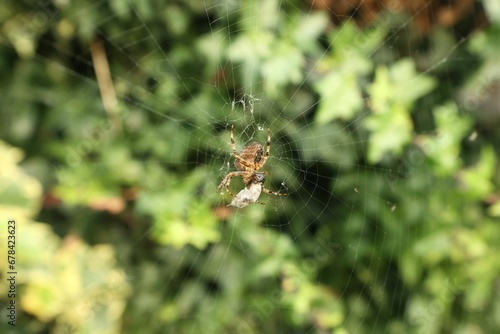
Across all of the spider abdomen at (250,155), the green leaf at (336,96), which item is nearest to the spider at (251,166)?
the spider abdomen at (250,155)

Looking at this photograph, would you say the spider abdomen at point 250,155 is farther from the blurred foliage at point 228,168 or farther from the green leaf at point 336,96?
the green leaf at point 336,96

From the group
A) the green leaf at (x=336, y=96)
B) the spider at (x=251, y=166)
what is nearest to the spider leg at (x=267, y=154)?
the spider at (x=251, y=166)

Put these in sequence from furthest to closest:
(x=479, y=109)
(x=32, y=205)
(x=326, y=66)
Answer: (x=479, y=109), (x=326, y=66), (x=32, y=205)

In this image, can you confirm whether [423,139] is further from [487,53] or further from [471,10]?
[471,10]

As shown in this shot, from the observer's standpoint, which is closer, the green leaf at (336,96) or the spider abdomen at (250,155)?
the green leaf at (336,96)

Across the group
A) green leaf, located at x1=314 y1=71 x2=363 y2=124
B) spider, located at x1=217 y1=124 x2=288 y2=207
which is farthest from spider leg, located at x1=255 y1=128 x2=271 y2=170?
green leaf, located at x1=314 y1=71 x2=363 y2=124

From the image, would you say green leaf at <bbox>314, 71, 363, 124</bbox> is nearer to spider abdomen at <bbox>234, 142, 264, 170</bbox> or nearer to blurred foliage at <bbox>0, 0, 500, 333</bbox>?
blurred foliage at <bbox>0, 0, 500, 333</bbox>

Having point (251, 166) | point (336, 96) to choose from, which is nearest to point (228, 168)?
point (251, 166)

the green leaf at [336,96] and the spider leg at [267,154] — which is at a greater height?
the green leaf at [336,96]

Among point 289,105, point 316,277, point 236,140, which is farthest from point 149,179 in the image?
point 316,277
